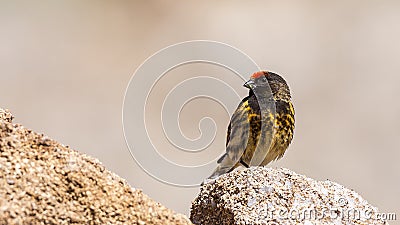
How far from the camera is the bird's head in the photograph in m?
3.47

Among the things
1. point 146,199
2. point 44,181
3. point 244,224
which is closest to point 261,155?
point 244,224

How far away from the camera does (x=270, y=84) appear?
3.48 m

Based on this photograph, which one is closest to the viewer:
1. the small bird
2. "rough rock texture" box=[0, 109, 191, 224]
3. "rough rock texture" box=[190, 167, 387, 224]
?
"rough rock texture" box=[0, 109, 191, 224]

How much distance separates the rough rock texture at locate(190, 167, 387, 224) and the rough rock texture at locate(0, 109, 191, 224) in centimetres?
41

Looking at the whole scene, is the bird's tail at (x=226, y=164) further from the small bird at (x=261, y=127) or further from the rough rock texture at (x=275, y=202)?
the rough rock texture at (x=275, y=202)

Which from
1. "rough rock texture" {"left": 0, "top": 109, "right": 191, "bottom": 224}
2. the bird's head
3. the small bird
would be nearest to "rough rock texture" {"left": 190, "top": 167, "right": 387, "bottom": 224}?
"rough rock texture" {"left": 0, "top": 109, "right": 191, "bottom": 224}

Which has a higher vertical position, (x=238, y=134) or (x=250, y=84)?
(x=250, y=84)

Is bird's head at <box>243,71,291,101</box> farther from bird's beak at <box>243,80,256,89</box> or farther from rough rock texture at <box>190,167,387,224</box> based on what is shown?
rough rock texture at <box>190,167,387,224</box>

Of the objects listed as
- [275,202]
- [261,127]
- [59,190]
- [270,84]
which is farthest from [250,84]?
[59,190]

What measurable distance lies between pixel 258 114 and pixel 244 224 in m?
1.50

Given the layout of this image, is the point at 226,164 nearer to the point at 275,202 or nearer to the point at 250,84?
the point at 250,84

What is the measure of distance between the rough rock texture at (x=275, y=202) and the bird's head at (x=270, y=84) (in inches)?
43.2

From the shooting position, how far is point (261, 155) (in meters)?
3.41

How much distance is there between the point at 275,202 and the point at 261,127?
4.27 feet
